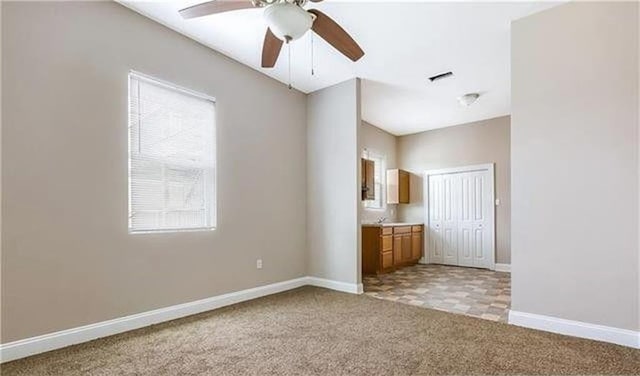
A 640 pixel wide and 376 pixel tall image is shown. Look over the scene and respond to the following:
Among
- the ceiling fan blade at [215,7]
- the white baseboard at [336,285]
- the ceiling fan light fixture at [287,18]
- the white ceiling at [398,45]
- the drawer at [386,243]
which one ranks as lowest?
the white baseboard at [336,285]

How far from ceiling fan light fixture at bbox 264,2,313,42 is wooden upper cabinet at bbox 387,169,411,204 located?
5.18 metres

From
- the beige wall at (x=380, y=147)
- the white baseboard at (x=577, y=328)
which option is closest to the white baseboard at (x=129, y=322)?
the white baseboard at (x=577, y=328)

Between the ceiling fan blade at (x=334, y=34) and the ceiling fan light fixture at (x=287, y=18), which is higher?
the ceiling fan blade at (x=334, y=34)

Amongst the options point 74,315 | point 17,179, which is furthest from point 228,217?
point 17,179

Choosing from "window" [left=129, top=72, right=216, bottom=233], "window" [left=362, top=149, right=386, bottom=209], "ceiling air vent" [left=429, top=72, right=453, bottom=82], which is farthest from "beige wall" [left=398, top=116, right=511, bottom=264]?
"window" [left=129, top=72, right=216, bottom=233]

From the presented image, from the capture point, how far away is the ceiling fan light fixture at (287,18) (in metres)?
2.03

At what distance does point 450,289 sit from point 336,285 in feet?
5.24

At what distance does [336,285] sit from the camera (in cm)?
442

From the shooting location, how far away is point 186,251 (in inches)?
132

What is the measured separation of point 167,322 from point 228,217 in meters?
1.24

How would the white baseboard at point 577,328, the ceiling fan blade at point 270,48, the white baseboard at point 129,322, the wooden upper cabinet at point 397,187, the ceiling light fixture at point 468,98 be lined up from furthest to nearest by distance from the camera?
the wooden upper cabinet at point 397,187
the ceiling light fixture at point 468,98
the ceiling fan blade at point 270,48
the white baseboard at point 577,328
the white baseboard at point 129,322

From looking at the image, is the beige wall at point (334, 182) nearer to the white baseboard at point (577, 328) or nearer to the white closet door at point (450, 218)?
the white baseboard at point (577, 328)

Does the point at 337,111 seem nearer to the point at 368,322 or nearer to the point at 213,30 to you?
the point at 213,30

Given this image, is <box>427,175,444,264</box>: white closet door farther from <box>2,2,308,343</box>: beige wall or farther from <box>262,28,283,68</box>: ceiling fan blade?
<box>262,28,283,68</box>: ceiling fan blade
